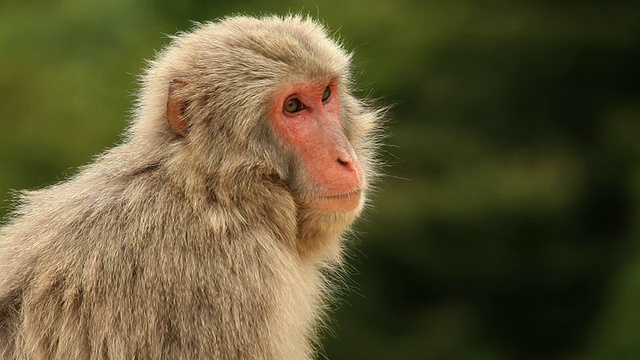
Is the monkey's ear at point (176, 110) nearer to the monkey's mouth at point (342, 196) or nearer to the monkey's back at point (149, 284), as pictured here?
the monkey's back at point (149, 284)

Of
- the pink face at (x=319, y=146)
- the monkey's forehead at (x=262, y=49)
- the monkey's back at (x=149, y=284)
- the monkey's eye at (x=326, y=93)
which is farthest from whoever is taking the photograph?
the monkey's eye at (x=326, y=93)

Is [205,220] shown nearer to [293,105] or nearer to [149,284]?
[149,284]

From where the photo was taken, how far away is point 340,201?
19.9 ft

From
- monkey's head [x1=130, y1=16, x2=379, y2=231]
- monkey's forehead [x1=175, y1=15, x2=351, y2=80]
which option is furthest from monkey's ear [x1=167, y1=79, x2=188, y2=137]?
monkey's forehead [x1=175, y1=15, x2=351, y2=80]

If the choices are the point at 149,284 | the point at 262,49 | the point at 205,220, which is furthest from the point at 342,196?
the point at 149,284

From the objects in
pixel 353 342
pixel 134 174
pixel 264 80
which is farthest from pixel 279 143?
pixel 353 342

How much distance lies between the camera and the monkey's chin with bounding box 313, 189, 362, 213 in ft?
19.9

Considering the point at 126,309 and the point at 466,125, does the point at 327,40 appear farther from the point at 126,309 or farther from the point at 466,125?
the point at 466,125

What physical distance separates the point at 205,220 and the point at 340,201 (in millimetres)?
656

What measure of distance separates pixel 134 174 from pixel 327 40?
4.09 ft

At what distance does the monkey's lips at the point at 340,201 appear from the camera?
607 centimetres

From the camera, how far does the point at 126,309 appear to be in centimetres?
584

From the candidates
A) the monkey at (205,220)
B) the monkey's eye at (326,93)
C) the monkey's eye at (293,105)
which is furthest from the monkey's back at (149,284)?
the monkey's eye at (326,93)

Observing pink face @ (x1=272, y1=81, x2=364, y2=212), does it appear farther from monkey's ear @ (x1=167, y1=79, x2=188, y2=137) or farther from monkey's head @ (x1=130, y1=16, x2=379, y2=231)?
monkey's ear @ (x1=167, y1=79, x2=188, y2=137)
